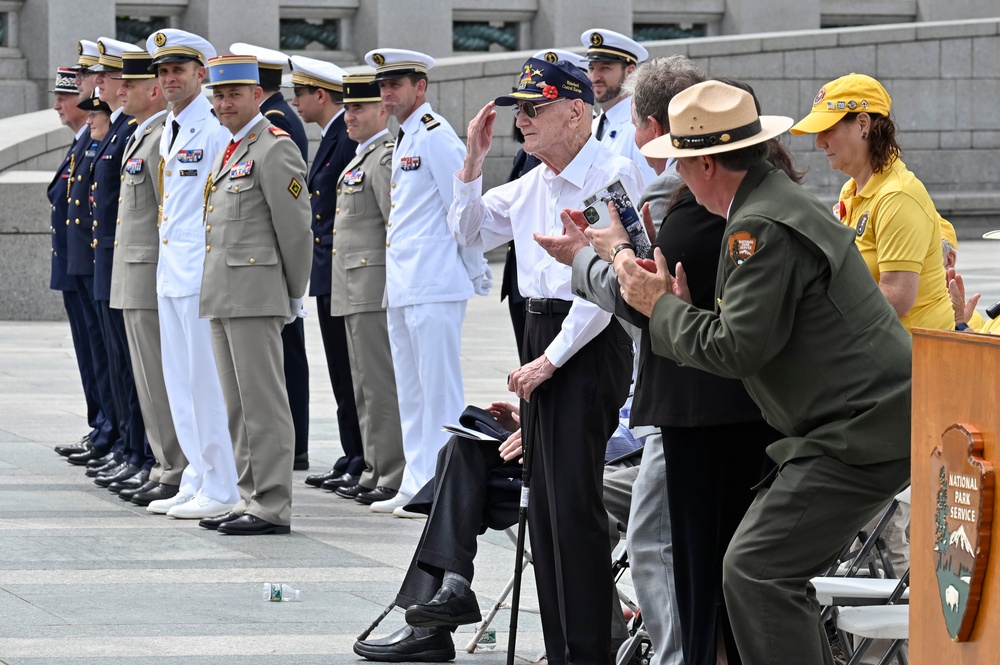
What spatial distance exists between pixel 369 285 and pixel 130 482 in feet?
5.58

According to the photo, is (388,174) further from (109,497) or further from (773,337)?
(773,337)

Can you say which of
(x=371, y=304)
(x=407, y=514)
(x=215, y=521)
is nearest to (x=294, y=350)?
(x=371, y=304)

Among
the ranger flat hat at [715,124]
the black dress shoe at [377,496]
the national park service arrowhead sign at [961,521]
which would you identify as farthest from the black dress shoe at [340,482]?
the national park service arrowhead sign at [961,521]

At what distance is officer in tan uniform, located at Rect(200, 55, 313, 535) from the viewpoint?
311 inches

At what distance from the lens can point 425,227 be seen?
848 cm

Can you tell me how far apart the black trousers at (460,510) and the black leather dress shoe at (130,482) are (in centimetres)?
366

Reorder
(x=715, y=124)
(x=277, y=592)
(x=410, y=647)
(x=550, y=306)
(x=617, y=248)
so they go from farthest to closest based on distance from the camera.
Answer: (x=277, y=592) < (x=410, y=647) < (x=550, y=306) < (x=617, y=248) < (x=715, y=124)

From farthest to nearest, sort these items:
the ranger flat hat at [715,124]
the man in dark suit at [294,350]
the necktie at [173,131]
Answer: the man in dark suit at [294,350]
the necktie at [173,131]
the ranger flat hat at [715,124]

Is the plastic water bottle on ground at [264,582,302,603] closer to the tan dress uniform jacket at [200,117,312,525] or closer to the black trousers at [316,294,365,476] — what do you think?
the tan dress uniform jacket at [200,117,312,525]

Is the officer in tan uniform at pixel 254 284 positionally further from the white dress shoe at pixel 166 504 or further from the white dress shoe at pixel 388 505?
the white dress shoe at pixel 388 505

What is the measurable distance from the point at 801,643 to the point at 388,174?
5.27m

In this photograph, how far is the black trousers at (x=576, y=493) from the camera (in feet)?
17.1

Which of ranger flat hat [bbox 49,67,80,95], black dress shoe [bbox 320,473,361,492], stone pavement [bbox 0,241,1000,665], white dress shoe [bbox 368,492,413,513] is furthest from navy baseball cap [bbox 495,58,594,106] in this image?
ranger flat hat [bbox 49,67,80,95]

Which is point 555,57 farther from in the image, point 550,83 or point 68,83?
point 68,83
